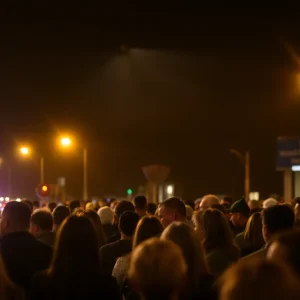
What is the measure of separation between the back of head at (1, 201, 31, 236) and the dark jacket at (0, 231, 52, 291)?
72 millimetres

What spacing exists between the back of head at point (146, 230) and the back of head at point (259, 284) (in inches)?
145

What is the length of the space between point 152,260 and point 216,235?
110 inches

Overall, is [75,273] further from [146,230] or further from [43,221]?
[43,221]

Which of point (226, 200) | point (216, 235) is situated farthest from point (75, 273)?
point (226, 200)

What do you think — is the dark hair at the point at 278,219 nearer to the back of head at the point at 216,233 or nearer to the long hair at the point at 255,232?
the back of head at the point at 216,233

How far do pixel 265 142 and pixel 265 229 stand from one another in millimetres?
70203

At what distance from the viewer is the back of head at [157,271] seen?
367 cm

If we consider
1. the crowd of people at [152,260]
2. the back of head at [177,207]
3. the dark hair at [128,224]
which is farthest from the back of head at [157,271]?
the back of head at [177,207]

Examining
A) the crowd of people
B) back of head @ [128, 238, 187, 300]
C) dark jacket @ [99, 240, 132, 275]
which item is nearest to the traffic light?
the crowd of people

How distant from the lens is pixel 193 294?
15.7 ft

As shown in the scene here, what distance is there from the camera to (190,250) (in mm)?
5020

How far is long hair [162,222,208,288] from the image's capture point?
489 centimetres

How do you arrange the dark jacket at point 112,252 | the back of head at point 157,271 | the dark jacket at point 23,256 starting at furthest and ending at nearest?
the dark jacket at point 112,252 < the dark jacket at point 23,256 < the back of head at point 157,271

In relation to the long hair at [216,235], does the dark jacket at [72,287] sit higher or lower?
lower
